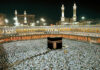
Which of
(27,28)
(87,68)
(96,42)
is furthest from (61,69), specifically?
(27,28)

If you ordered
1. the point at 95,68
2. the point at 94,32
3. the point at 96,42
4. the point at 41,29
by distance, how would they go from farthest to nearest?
the point at 41,29
the point at 94,32
the point at 96,42
the point at 95,68

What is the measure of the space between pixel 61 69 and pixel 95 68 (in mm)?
3538

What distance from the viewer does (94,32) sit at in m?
32.6

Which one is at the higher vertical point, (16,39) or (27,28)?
(27,28)

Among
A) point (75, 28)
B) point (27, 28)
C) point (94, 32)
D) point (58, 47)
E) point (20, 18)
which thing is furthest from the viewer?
point (20, 18)

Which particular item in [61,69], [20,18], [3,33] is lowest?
[61,69]

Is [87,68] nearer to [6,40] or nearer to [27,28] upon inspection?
[6,40]

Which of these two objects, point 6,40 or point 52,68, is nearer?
point 52,68

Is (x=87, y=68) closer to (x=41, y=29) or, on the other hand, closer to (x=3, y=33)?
(x=3, y=33)

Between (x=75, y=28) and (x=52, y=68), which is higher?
(x=75, y=28)

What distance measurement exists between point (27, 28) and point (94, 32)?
26578 millimetres

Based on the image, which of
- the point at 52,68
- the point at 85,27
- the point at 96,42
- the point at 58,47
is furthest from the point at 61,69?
the point at 85,27

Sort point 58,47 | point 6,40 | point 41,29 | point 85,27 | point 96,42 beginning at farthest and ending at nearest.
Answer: point 41,29
point 85,27
point 6,40
point 96,42
point 58,47

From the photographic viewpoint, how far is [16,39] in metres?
33.1
